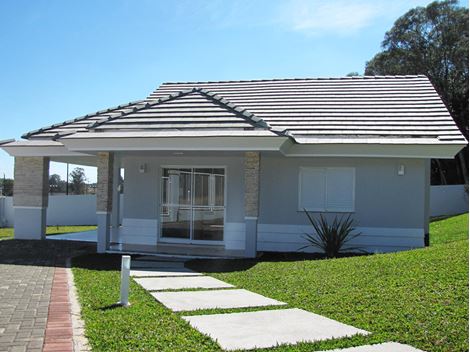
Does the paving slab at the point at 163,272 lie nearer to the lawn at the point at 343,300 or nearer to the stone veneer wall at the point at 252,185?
the lawn at the point at 343,300

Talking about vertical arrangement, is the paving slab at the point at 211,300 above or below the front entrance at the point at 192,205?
below

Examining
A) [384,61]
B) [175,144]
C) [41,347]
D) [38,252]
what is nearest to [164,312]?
[41,347]

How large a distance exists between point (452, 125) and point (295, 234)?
5359 mm

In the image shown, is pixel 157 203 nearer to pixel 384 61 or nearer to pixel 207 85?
pixel 207 85

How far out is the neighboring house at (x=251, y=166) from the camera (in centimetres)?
1291

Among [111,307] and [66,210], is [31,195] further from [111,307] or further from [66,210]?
[111,307]

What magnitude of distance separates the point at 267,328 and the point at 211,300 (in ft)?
5.98

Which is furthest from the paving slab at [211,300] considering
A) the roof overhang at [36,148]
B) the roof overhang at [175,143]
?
the roof overhang at [36,148]

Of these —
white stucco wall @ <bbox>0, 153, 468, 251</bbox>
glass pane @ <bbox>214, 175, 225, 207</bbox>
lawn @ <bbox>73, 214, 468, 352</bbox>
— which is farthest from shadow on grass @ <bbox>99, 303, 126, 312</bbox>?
glass pane @ <bbox>214, 175, 225, 207</bbox>

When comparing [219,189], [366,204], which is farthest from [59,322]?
[366,204]

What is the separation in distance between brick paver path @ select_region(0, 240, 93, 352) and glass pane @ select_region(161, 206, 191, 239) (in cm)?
241

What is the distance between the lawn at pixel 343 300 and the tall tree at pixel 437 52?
90.1 feet

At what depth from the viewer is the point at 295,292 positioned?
7859 mm

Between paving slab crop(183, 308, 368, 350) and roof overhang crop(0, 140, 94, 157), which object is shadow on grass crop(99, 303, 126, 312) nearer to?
paving slab crop(183, 308, 368, 350)
